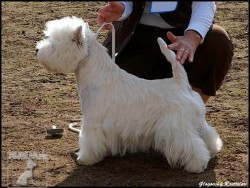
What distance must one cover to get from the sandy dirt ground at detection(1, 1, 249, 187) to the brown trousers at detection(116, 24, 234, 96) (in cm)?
45

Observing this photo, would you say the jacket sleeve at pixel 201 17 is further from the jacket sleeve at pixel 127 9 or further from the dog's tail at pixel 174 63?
the jacket sleeve at pixel 127 9

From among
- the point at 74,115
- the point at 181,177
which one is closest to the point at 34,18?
the point at 74,115

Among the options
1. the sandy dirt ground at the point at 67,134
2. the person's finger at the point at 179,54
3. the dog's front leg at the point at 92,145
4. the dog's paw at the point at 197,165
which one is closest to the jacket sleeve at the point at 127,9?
the person's finger at the point at 179,54

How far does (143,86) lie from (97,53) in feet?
1.12

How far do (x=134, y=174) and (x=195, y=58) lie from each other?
37.4 inches

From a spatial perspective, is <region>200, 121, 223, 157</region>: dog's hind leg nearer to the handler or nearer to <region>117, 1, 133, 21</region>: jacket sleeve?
the handler

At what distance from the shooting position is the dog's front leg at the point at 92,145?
3.38 metres

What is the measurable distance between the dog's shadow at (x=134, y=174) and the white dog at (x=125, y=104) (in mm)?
84

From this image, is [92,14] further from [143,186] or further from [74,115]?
[143,186]

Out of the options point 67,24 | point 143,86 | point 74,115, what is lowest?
point 74,115

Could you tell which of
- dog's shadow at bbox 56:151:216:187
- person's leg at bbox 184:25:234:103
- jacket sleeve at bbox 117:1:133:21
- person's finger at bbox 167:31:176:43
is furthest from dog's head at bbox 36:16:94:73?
person's leg at bbox 184:25:234:103

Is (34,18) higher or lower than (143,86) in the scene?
lower

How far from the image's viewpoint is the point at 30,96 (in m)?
4.82

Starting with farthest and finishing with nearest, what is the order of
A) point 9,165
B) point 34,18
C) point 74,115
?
point 34,18 → point 74,115 → point 9,165
